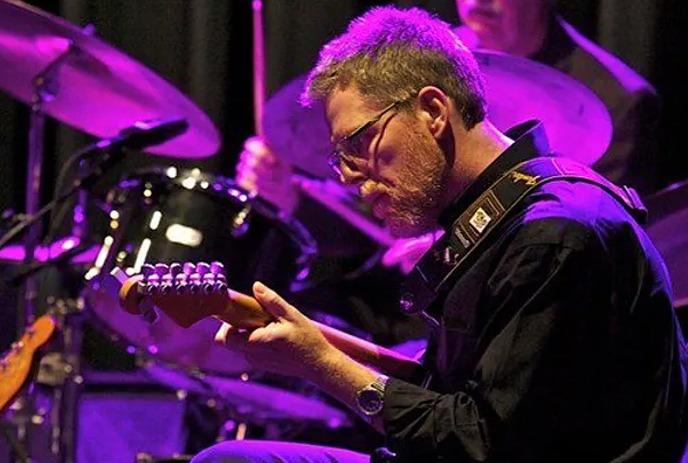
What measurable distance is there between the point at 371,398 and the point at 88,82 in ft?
5.42

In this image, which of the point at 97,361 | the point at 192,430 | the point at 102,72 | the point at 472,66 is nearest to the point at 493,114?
the point at 472,66

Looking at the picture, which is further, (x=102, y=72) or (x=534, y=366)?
(x=102, y=72)

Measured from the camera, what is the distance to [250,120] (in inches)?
158

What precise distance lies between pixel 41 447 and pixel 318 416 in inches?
27.7

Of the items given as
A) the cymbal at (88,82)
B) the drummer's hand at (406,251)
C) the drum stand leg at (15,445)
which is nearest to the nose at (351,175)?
the drummer's hand at (406,251)

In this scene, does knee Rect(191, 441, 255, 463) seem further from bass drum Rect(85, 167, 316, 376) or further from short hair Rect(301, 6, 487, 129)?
bass drum Rect(85, 167, 316, 376)

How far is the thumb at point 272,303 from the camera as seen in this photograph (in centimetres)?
178

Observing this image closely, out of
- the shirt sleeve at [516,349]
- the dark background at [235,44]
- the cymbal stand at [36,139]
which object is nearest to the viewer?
the shirt sleeve at [516,349]

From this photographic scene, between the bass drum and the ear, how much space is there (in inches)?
43.7

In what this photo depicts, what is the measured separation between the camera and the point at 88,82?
3107mm

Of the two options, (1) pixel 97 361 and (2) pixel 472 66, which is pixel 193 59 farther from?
(2) pixel 472 66

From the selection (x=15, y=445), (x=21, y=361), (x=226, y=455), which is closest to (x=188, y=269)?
(x=226, y=455)

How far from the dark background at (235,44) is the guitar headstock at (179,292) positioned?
2063 mm

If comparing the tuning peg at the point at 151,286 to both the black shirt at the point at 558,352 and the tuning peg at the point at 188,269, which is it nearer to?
the tuning peg at the point at 188,269
